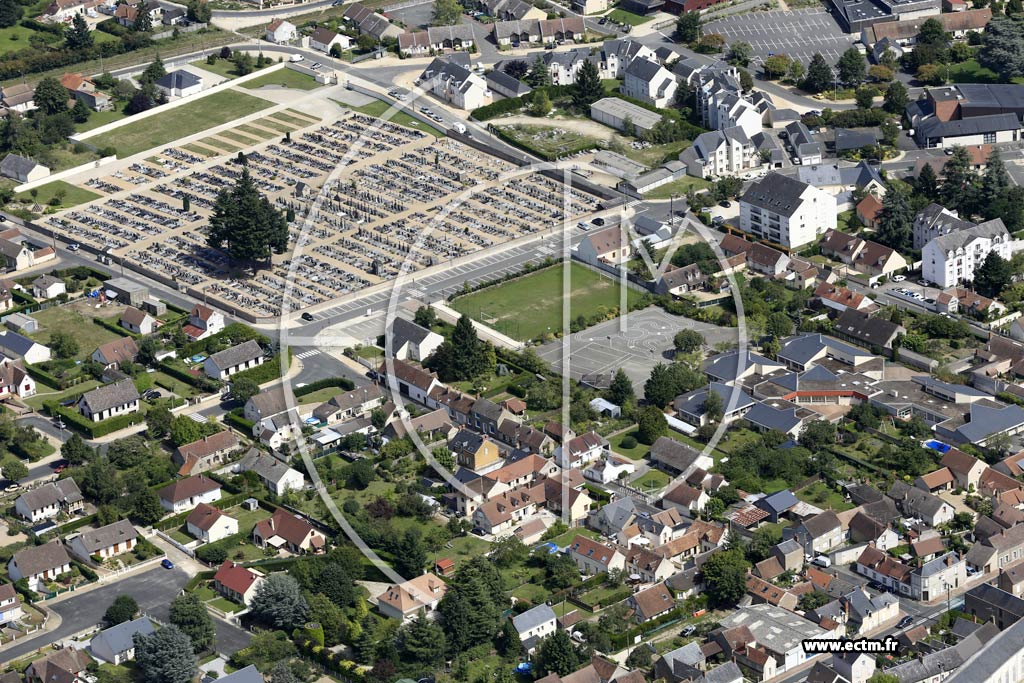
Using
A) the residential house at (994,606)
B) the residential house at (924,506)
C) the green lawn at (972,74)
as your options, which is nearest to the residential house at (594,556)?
the residential house at (924,506)

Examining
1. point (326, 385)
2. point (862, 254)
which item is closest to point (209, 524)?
point (326, 385)

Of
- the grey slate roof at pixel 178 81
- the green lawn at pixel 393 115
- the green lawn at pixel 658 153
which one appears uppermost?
the grey slate roof at pixel 178 81

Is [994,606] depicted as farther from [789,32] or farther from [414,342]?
[789,32]

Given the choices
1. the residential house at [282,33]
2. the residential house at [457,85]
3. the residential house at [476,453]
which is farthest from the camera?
the residential house at [282,33]

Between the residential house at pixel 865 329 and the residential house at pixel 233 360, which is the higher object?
the residential house at pixel 865 329

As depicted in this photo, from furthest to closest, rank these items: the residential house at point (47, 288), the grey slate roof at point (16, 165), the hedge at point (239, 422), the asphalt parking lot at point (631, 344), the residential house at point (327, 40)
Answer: the residential house at point (327, 40) → the grey slate roof at point (16, 165) → the residential house at point (47, 288) → the asphalt parking lot at point (631, 344) → the hedge at point (239, 422)

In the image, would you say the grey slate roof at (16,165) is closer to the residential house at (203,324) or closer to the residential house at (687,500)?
the residential house at (203,324)

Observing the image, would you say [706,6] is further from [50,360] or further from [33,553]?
[33,553]

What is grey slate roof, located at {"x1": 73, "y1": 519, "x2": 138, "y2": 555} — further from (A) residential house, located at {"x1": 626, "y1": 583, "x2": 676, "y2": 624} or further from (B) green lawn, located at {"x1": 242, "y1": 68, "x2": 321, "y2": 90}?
(B) green lawn, located at {"x1": 242, "y1": 68, "x2": 321, "y2": 90}
